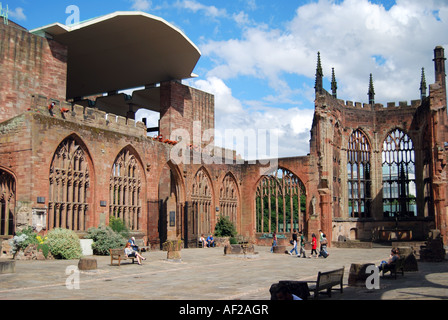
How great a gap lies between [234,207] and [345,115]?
12.5 meters

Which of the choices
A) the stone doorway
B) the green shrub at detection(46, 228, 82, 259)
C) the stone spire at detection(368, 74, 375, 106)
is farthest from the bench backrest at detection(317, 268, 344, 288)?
the stone spire at detection(368, 74, 375, 106)

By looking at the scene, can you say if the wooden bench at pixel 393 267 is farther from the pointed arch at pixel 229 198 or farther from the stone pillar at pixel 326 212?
the pointed arch at pixel 229 198

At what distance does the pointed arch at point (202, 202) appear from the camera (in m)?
32.7

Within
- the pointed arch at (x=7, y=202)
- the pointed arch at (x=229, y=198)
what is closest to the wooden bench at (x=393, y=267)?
the pointed arch at (x=7, y=202)

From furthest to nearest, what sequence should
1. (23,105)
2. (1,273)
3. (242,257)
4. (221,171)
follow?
(221,171)
(23,105)
(242,257)
(1,273)

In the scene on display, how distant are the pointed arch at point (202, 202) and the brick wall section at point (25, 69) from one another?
1078 centimetres

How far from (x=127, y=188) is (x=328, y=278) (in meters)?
18.2

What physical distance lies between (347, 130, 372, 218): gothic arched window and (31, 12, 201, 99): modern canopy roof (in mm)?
15512

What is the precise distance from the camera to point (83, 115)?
24.7 meters

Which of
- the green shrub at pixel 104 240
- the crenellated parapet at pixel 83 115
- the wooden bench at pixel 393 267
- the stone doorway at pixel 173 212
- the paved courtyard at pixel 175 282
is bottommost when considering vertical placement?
the paved courtyard at pixel 175 282

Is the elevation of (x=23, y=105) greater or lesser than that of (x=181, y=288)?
greater

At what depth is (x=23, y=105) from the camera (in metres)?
24.9
